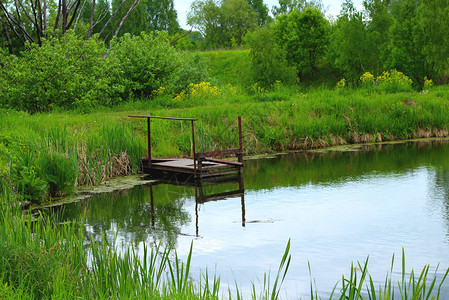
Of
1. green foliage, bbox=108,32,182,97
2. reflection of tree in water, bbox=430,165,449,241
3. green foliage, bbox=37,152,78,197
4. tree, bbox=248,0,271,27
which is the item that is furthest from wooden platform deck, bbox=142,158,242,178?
tree, bbox=248,0,271,27

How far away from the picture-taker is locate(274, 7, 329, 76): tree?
42.3m

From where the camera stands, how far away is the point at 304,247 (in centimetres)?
768

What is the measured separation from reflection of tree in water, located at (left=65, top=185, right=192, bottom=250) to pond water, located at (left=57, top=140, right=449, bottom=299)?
0.02m

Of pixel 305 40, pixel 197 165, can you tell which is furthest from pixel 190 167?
pixel 305 40

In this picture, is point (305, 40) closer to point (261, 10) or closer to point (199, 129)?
point (199, 129)

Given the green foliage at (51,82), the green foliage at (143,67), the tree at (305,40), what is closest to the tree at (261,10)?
the tree at (305,40)

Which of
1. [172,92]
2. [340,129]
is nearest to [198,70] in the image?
[172,92]

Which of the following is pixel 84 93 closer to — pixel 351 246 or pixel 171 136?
pixel 171 136

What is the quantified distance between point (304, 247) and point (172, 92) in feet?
51.3

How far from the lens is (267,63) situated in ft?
98.7

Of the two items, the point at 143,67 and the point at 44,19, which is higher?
the point at 44,19

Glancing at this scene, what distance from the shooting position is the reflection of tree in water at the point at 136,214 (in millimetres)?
8773

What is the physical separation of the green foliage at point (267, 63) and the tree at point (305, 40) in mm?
11366

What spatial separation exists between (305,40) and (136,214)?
111ft
